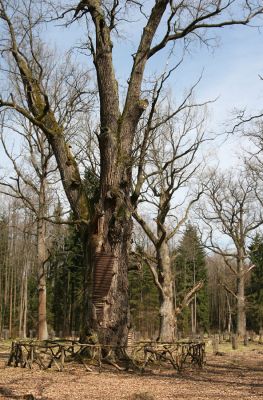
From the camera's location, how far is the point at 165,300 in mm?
20078

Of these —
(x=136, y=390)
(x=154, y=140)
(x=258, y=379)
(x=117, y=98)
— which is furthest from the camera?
(x=154, y=140)

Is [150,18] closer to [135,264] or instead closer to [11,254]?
[135,264]

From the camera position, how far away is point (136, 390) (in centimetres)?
769

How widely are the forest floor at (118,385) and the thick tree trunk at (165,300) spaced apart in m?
9.03

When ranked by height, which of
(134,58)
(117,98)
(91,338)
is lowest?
(91,338)

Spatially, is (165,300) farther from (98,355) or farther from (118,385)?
(118,385)

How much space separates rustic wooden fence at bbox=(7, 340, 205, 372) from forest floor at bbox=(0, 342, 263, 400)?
286mm

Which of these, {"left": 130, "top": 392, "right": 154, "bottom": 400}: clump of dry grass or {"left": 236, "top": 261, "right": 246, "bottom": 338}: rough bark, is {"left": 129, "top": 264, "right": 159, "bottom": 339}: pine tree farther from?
{"left": 130, "top": 392, "right": 154, "bottom": 400}: clump of dry grass

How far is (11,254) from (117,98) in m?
33.2

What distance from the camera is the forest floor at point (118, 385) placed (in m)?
7.04

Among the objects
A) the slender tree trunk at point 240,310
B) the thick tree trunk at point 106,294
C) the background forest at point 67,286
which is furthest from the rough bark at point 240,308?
the thick tree trunk at point 106,294

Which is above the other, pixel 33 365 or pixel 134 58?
pixel 134 58

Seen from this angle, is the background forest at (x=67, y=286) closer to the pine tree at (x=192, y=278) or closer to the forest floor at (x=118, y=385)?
the pine tree at (x=192, y=278)

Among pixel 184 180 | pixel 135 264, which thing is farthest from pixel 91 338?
pixel 184 180
